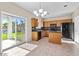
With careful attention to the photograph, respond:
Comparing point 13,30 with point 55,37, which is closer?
point 13,30

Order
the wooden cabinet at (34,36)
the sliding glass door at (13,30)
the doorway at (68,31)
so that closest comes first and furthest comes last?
the sliding glass door at (13,30)
the wooden cabinet at (34,36)
the doorway at (68,31)

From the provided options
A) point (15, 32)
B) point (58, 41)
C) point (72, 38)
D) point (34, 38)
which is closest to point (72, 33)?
point (72, 38)

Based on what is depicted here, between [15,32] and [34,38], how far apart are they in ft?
7.91

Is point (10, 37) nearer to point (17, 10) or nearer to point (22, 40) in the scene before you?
point (22, 40)

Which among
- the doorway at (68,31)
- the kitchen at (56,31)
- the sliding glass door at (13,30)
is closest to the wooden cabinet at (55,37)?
the kitchen at (56,31)

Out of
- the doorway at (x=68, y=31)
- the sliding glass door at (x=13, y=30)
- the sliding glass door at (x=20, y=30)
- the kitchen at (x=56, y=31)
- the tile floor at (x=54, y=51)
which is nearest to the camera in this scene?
the tile floor at (x=54, y=51)

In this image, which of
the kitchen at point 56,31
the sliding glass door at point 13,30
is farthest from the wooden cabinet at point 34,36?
the sliding glass door at point 13,30

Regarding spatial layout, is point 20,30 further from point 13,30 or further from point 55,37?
point 55,37

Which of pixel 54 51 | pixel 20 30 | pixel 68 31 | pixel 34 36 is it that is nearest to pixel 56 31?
pixel 68 31

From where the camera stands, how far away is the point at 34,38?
29.4 ft

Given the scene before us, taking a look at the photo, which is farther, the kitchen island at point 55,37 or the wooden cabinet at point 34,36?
the wooden cabinet at point 34,36

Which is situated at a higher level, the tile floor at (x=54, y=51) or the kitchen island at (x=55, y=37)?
the kitchen island at (x=55, y=37)

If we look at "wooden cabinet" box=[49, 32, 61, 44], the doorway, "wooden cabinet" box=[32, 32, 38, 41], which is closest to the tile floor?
"wooden cabinet" box=[49, 32, 61, 44]

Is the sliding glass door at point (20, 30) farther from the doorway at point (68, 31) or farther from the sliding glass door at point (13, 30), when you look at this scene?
the doorway at point (68, 31)
